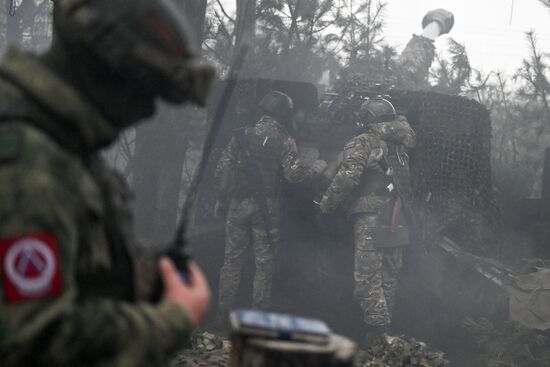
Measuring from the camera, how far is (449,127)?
9.22 metres

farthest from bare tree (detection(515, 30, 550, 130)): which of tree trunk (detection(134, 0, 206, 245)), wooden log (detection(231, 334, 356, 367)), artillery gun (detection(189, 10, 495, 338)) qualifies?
wooden log (detection(231, 334, 356, 367))

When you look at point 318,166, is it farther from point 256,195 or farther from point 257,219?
point 257,219

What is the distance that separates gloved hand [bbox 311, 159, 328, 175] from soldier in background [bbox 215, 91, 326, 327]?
0.34 meters

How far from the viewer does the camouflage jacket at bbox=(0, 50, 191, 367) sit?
55.0 inches

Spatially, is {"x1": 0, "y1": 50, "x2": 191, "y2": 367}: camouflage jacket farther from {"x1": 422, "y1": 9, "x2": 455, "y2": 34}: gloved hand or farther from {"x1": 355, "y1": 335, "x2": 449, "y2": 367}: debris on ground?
{"x1": 422, "y1": 9, "x2": 455, "y2": 34}: gloved hand

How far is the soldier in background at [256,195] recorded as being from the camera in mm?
8195

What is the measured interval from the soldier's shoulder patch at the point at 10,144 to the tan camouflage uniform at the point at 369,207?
21.8ft

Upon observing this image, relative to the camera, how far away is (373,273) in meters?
7.96

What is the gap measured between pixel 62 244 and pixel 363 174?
22.5 feet

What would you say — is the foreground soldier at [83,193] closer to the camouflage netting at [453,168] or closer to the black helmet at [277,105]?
the black helmet at [277,105]

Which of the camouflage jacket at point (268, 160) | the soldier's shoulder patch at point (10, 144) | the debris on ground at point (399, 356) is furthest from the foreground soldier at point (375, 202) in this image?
the soldier's shoulder patch at point (10, 144)

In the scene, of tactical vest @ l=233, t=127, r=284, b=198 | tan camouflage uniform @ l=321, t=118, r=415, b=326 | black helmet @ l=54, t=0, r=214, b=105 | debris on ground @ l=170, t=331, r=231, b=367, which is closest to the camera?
black helmet @ l=54, t=0, r=214, b=105

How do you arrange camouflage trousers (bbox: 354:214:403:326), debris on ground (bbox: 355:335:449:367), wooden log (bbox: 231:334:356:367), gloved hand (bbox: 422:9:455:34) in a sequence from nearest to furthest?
wooden log (bbox: 231:334:356:367)
debris on ground (bbox: 355:335:449:367)
camouflage trousers (bbox: 354:214:403:326)
gloved hand (bbox: 422:9:455:34)

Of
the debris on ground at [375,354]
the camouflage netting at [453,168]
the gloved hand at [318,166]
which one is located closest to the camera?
the debris on ground at [375,354]
